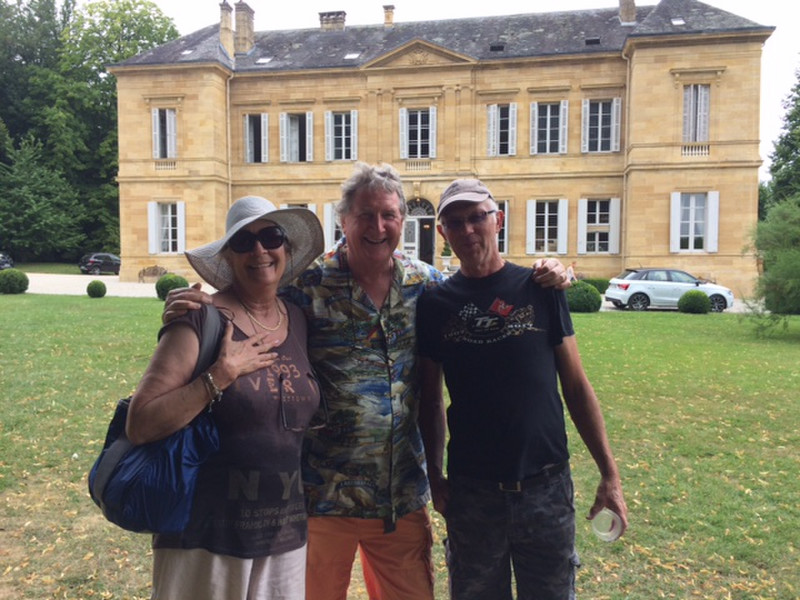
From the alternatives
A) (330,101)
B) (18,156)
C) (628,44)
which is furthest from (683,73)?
(18,156)

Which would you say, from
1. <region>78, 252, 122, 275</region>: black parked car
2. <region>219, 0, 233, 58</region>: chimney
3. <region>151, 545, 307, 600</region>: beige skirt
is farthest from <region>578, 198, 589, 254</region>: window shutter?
<region>151, 545, 307, 600</region>: beige skirt

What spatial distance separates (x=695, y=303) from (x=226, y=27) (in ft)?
76.8

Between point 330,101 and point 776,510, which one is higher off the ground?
point 330,101

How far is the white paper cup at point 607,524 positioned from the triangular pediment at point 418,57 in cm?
2685

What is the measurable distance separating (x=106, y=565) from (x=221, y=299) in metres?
2.43

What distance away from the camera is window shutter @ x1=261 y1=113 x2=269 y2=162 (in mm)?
29078

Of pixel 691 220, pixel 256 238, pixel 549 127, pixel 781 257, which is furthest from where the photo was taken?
pixel 549 127

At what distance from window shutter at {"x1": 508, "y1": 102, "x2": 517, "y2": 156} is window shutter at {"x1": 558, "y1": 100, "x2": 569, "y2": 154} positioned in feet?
5.93

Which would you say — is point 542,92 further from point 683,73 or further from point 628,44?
point 683,73

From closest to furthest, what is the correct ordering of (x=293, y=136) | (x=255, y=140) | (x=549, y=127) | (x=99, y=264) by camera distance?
(x=549, y=127)
(x=293, y=136)
(x=255, y=140)
(x=99, y=264)

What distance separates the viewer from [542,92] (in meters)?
27.2

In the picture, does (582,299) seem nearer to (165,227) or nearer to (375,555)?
(375,555)

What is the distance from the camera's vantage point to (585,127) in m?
27.0

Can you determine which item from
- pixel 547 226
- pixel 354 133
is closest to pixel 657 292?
pixel 547 226
